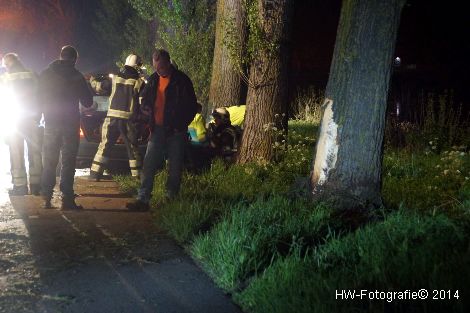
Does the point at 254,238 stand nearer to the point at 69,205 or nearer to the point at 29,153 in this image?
the point at 69,205

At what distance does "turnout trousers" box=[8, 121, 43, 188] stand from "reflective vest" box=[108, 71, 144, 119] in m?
1.14

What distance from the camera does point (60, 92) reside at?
24.3 feet

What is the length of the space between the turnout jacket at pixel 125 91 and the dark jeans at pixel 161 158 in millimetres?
883

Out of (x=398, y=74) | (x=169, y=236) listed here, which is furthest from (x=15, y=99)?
(x=398, y=74)

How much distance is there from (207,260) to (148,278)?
0.56 meters

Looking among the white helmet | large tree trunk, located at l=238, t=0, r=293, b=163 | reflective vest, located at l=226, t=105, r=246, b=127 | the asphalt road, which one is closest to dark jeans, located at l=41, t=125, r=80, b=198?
the asphalt road

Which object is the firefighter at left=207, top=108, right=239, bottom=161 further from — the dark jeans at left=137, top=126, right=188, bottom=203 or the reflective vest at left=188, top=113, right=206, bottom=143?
the dark jeans at left=137, top=126, right=188, bottom=203

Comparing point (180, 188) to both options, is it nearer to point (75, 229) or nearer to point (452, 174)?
point (75, 229)

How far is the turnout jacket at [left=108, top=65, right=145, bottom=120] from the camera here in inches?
323

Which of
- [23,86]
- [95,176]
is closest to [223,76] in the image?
[95,176]

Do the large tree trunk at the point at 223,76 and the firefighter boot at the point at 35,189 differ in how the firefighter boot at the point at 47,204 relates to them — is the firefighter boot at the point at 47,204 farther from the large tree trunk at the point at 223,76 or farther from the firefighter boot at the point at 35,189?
the large tree trunk at the point at 223,76

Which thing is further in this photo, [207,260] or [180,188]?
[180,188]

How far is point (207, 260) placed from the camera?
5.12 meters

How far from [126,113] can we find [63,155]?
1.14m
